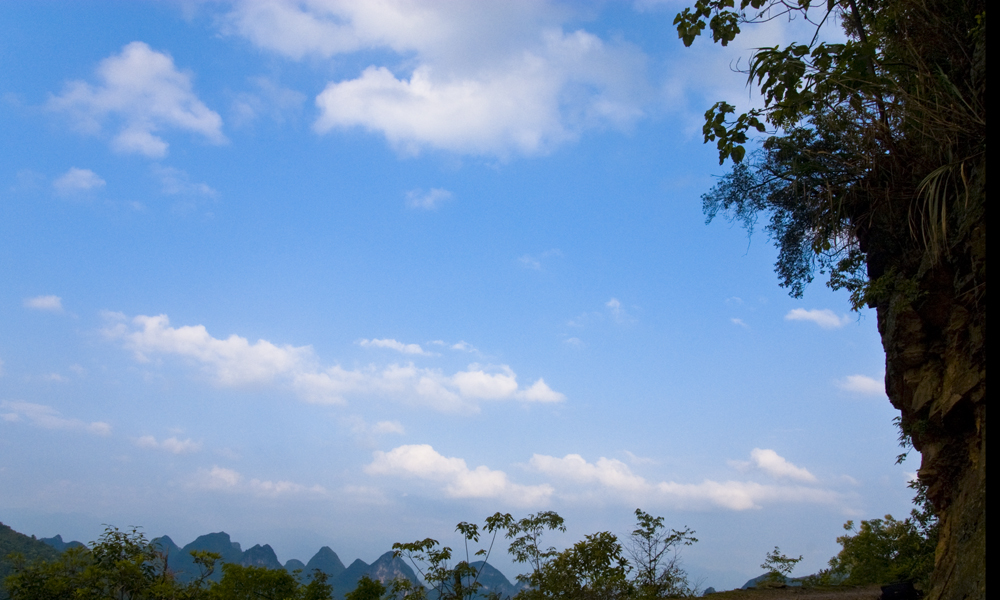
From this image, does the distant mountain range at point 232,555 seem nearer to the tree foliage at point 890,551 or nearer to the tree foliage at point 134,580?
the tree foliage at point 134,580

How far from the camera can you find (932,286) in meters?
10.3

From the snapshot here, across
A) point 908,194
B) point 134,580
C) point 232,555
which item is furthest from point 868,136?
point 232,555

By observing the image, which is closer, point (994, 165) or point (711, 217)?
point (994, 165)

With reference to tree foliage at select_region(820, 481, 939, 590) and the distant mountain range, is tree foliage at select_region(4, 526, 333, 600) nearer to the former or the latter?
the distant mountain range

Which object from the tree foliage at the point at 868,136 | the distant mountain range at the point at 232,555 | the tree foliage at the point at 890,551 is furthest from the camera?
the distant mountain range at the point at 232,555

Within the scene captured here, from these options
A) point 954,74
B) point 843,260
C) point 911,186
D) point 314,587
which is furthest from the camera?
point 843,260

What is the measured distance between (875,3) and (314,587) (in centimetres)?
1381

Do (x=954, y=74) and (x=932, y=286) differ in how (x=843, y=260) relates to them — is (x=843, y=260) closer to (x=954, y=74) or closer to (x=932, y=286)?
(x=932, y=286)

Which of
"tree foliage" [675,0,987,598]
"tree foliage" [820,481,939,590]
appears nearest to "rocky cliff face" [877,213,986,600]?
"tree foliage" [675,0,987,598]

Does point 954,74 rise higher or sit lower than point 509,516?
higher

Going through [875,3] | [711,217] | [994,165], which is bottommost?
[994,165]

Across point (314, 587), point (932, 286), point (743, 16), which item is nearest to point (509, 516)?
point (314, 587)

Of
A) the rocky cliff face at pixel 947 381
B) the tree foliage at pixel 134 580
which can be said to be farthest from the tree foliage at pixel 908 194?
the tree foliage at pixel 134 580

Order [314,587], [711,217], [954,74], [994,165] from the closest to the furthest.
→ [994,165] < [954,74] < [314,587] < [711,217]
